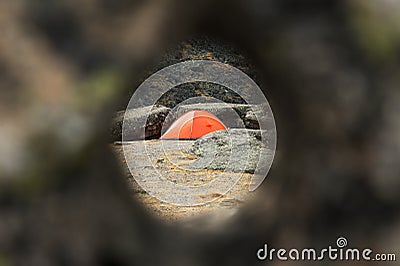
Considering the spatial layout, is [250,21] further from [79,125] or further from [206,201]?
[206,201]

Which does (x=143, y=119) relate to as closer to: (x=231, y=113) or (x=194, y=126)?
(x=194, y=126)

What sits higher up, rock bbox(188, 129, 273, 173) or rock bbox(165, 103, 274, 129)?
rock bbox(165, 103, 274, 129)

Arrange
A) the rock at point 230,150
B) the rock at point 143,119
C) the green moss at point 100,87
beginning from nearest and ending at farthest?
the green moss at point 100,87
the rock at point 230,150
the rock at point 143,119

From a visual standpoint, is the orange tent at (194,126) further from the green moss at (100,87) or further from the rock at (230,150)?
the green moss at (100,87)

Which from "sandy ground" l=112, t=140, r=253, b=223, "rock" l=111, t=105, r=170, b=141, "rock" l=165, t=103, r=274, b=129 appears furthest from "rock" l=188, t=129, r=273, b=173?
"rock" l=111, t=105, r=170, b=141

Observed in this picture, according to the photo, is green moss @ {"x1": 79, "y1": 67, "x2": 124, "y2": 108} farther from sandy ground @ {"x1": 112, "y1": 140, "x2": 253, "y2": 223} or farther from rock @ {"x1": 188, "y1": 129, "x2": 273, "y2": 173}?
rock @ {"x1": 188, "y1": 129, "x2": 273, "y2": 173}

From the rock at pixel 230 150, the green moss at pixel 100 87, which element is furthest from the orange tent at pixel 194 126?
the green moss at pixel 100 87

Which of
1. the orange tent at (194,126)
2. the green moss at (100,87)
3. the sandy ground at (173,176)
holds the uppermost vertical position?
the orange tent at (194,126)
